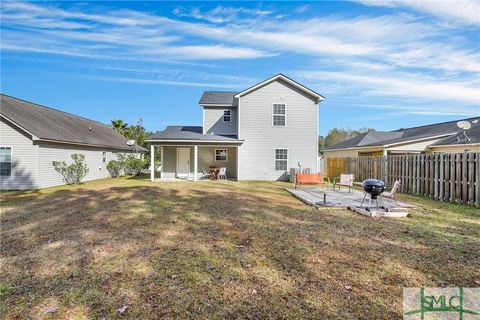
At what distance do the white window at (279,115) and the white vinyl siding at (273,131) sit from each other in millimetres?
233

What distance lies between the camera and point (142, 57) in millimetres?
19297

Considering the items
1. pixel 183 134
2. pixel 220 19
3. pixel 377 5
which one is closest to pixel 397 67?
pixel 377 5

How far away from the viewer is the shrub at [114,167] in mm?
23487

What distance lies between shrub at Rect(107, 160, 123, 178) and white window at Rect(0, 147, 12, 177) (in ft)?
27.6

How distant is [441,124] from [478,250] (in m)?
24.8

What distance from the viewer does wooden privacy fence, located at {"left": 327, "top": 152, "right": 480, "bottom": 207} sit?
9094 millimetres

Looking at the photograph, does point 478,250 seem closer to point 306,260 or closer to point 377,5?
point 306,260

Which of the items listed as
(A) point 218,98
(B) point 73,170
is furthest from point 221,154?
(B) point 73,170

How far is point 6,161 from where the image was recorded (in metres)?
15.1

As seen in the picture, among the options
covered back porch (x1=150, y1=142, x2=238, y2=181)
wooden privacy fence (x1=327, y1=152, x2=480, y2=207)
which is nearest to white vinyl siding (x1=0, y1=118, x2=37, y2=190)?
covered back porch (x1=150, y1=142, x2=238, y2=181)

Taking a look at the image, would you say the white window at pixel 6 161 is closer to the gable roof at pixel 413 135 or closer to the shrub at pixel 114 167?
the shrub at pixel 114 167

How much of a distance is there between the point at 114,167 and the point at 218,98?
1125 centimetres

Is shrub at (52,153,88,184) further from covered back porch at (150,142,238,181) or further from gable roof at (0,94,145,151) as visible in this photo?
covered back porch at (150,142,238,181)

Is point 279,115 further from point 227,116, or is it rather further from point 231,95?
point 231,95
